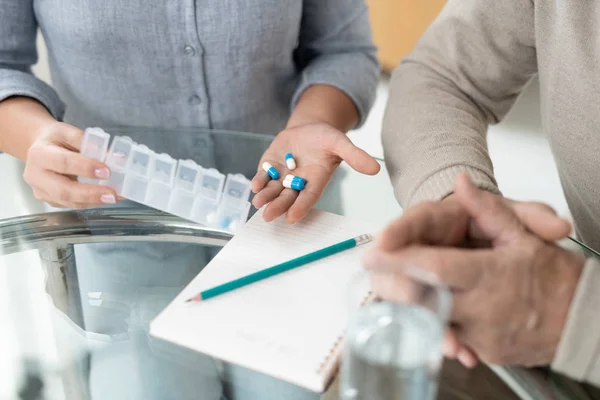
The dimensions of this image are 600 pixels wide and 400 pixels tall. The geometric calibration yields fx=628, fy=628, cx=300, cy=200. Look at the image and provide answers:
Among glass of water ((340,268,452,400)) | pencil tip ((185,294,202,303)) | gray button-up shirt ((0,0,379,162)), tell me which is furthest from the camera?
gray button-up shirt ((0,0,379,162))

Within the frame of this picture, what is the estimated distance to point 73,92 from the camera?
2.76 ft

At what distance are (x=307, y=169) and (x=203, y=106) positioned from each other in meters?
0.23

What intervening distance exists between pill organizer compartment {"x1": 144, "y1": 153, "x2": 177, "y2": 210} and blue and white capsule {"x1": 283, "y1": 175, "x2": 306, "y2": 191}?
5.0 inches

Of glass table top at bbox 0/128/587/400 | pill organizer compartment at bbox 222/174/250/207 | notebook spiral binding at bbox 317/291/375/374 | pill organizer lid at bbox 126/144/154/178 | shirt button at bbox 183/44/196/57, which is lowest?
glass table top at bbox 0/128/587/400

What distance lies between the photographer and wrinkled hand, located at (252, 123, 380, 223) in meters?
0.61

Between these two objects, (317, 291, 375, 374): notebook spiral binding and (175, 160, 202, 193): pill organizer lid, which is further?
(175, 160, 202, 193): pill organizer lid

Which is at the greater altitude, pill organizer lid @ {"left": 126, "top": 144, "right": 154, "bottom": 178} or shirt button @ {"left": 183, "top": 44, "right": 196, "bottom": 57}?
shirt button @ {"left": 183, "top": 44, "right": 196, "bottom": 57}

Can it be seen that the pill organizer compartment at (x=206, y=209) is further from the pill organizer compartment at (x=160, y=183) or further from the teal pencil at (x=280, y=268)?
the teal pencil at (x=280, y=268)

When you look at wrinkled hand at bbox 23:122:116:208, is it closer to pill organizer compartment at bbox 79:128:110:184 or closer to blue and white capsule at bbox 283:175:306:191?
pill organizer compartment at bbox 79:128:110:184

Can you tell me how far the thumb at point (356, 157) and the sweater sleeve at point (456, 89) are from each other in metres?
0.03

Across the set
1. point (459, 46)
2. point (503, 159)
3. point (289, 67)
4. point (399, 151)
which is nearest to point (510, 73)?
point (459, 46)

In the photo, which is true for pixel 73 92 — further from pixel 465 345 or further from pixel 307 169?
pixel 465 345

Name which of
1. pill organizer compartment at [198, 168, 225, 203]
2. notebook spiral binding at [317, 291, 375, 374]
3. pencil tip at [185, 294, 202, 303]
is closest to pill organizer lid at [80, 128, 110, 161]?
pill organizer compartment at [198, 168, 225, 203]

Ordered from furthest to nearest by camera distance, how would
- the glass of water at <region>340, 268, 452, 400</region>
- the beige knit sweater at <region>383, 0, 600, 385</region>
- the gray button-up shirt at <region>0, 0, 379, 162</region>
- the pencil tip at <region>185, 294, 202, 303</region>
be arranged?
the gray button-up shirt at <region>0, 0, 379, 162</region>
the beige knit sweater at <region>383, 0, 600, 385</region>
the pencil tip at <region>185, 294, 202, 303</region>
the glass of water at <region>340, 268, 452, 400</region>
